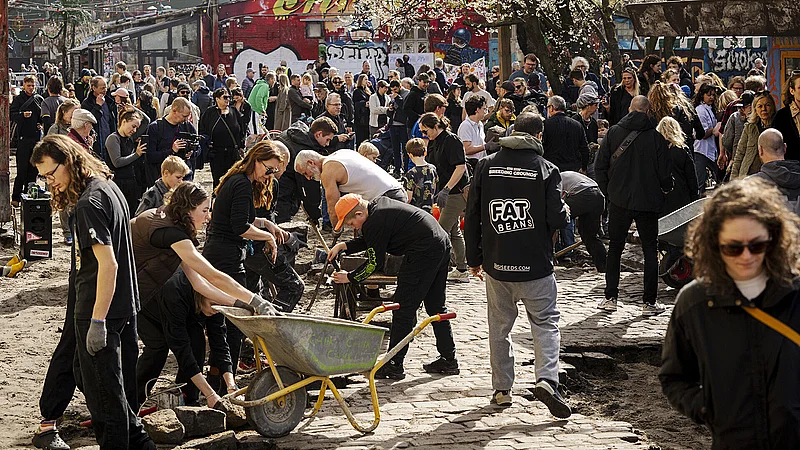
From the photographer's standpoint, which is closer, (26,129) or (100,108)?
(100,108)

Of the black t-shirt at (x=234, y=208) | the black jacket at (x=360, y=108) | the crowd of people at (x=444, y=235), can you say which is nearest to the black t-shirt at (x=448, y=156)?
the crowd of people at (x=444, y=235)

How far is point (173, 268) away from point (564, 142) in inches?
290

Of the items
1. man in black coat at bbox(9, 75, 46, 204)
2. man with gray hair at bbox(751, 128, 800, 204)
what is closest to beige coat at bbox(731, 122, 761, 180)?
man with gray hair at bbox(751, 128, 800, 204)

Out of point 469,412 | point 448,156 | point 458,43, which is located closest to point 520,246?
point 469,412

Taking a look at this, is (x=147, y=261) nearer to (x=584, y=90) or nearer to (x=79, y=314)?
(x=79, y=314)

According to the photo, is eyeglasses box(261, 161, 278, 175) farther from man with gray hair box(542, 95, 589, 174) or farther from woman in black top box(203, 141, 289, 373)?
man with gray hair box(542, 95, 589, 174)

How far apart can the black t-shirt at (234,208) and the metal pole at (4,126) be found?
862 centimetres

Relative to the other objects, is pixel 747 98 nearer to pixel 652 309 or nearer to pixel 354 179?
pixel 652 309

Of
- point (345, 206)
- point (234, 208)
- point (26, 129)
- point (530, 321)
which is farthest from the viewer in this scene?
point (26, 129)

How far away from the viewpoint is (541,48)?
82.2 feet

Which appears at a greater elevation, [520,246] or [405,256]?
[520,246]

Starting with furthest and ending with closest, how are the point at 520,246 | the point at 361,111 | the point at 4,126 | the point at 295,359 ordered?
the point at 361,111, the point at 4,126, the point at 520,246, the point at 295,359

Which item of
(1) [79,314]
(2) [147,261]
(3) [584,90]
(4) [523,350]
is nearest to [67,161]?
(1) [79,314]

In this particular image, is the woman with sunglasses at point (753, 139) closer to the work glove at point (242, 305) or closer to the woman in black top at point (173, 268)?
the work glove at point (242, 305)
